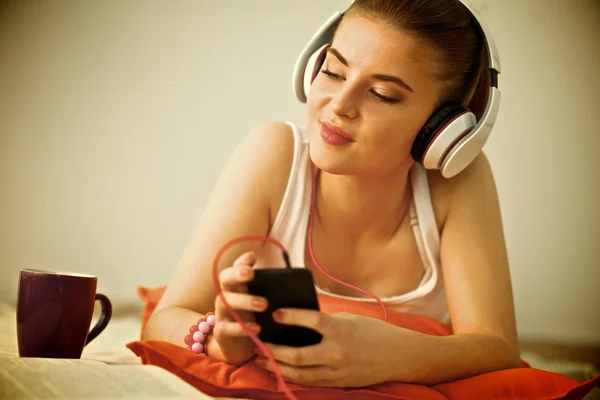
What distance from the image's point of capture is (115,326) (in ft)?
4.33

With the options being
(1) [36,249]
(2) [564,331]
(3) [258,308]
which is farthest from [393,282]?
(1) [36,249]

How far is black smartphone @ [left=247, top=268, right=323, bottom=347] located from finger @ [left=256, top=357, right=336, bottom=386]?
3 cm

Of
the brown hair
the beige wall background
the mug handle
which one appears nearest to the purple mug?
the mug handle

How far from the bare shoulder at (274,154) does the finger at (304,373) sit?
0.37 m

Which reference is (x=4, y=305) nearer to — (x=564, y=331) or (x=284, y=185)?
(x=284, y=185)

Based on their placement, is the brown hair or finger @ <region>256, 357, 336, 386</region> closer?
finger @ <region>256, 357, 336, 386</region>

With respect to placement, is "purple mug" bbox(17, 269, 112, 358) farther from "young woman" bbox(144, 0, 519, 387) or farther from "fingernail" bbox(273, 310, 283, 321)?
"fingernail" bbox(273, 310, 283, 321)

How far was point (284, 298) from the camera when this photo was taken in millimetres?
592

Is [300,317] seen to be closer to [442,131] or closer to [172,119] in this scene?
[442,131]

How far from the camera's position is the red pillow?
0.66 m

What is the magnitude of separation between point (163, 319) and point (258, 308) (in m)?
0.29

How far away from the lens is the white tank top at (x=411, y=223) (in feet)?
3.27

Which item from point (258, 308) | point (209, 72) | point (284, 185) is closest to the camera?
point (258, 308)

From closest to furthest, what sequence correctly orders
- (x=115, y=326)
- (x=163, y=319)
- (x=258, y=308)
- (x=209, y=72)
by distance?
1. (x=258, y=308)
2. (x=163, y=319)
3. (x=115, y=326)
4. (x=209, y=72)
